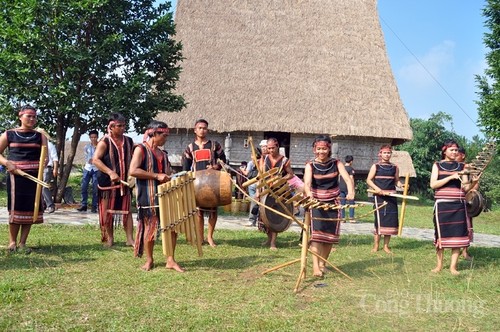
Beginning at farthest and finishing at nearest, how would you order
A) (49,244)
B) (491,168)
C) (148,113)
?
(491,168) → (148,113) → (49,244)

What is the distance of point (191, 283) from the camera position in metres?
4.61

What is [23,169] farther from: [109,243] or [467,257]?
[467,257]

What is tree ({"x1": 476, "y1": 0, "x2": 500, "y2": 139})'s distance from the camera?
14.0 metres

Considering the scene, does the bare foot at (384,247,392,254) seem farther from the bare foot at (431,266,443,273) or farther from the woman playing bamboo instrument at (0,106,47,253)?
the woman playing bamboo instrument at (0,106,47,253)

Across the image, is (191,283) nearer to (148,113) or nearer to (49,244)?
(49,244)

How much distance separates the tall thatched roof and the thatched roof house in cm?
4

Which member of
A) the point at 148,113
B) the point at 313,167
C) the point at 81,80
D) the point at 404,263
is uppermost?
the point at 81,80

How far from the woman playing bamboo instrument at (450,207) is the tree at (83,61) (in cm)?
664

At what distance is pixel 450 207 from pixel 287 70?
13460mm

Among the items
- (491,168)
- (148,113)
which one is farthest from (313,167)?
(491,168)

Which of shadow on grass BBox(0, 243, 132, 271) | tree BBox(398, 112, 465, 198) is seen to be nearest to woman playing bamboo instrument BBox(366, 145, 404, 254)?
shadow on grass BBox(0, 243, 132, 271)

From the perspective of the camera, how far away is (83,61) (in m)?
9.90

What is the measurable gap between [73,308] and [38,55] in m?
7.52

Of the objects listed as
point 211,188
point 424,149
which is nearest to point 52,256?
point 211,188
